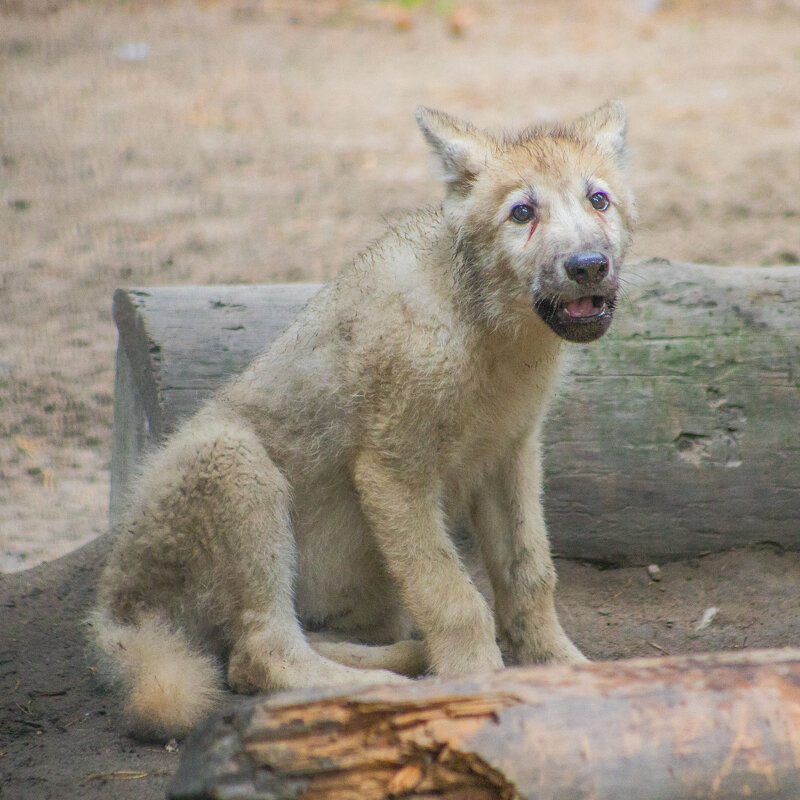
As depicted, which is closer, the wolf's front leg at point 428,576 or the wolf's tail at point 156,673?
the wolf's tail at point 156,673

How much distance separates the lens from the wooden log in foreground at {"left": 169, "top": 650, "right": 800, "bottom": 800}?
2.37 m

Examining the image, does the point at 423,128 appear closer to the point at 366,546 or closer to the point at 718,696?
the point at 366,546

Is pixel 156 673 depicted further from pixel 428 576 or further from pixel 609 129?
pixel 609 129

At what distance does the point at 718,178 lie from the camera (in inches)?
377

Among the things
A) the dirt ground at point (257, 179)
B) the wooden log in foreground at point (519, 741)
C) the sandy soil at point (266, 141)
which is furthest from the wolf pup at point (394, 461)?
Result: the sandy soil at point (266, 141)

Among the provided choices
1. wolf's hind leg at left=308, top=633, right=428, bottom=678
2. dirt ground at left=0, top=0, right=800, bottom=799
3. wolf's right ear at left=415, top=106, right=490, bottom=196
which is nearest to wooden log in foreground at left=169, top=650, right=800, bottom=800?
dirt ground at left=0, top=0, right=800, bottom=799

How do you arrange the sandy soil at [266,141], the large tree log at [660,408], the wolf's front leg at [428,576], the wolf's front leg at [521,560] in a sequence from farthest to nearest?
the sandy soil at [266,141] → the large tree log at [660,408] → the wolf's front leg at [521,560] → the wolf's front leg at [428,576]

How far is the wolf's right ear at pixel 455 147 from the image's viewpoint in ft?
12.7

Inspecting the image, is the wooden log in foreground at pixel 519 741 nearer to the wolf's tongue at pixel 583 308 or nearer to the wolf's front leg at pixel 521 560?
the wolf's tongue at pixel 583 308

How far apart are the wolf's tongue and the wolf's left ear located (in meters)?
0.78

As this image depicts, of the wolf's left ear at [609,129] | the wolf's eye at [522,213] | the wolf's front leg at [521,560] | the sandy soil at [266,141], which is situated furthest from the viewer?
the sandy soil at [266,141]

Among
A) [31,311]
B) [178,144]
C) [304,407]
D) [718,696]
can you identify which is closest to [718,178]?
[178,144]

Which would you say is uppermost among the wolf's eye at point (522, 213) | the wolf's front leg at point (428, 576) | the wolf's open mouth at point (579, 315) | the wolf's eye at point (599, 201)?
the wolf's eye at point (599, 201)

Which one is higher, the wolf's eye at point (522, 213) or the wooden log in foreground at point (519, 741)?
the wolf's eye at point (522, 213)
